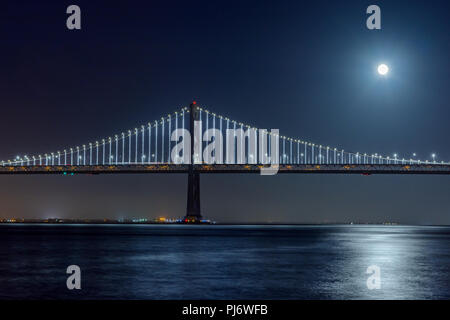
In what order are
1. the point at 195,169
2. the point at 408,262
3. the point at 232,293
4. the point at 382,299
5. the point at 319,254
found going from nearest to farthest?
the point at 382,299
the point at 232,293
the point at 408,262
the point at 319,254
the point at 195,169

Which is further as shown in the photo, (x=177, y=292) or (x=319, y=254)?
(x=319, y=254)

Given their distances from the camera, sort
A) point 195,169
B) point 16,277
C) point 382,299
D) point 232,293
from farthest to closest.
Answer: point 195,169 < point 16,277 < point 232,293 < point 382,299

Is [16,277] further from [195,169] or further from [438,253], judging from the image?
[195,169]
